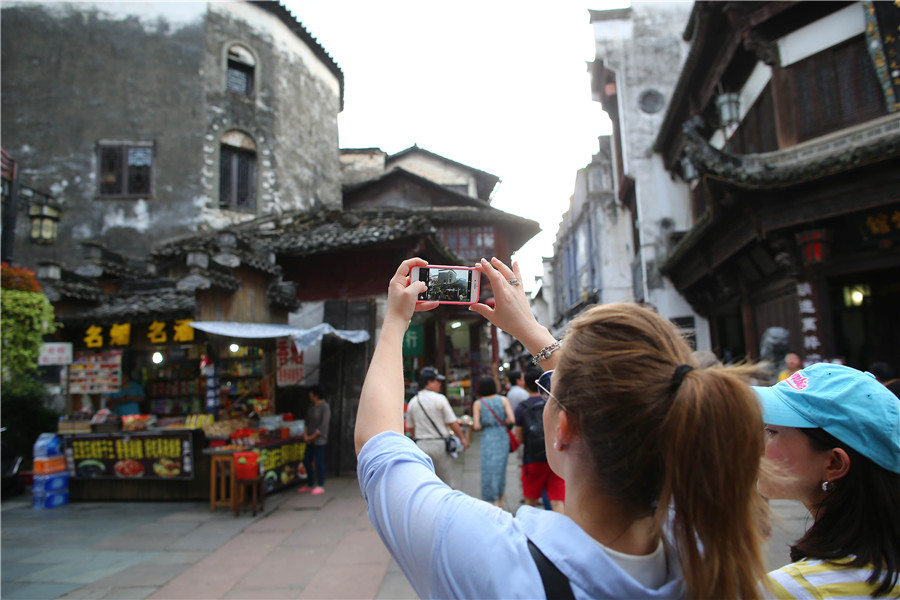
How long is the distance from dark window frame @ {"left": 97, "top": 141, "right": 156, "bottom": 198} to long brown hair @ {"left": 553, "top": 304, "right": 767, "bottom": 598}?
58.9 feet

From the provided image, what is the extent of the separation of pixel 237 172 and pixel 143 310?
32.9 ft

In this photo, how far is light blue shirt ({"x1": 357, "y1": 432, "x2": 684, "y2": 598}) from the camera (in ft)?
2.87

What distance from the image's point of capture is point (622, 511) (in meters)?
0.98

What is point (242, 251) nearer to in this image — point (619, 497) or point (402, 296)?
point (402, 296)

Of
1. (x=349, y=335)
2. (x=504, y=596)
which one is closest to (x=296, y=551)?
(x=349, y=335)

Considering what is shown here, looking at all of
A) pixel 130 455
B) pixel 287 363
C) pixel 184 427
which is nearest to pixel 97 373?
pixel 130 455

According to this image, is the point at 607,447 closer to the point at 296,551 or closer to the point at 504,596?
the point at 504,596

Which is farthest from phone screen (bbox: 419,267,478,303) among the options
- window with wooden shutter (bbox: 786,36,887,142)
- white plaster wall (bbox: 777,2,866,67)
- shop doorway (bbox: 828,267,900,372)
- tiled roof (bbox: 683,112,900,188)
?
shop doorway (bbox: 828,267,900,372)

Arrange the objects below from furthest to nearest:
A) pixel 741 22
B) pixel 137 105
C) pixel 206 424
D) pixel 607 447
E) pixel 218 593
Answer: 1. pixel 137 105
2. pixel 741 22
3. pixel 206 424
4. pixel 218 593
5. pixel 607 447

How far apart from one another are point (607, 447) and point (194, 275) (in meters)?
8.31

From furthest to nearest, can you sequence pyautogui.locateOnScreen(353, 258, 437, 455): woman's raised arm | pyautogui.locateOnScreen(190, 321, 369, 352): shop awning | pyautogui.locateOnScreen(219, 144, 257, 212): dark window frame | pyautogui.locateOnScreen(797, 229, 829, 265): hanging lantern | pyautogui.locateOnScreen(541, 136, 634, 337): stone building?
pyautogui.locateOnScreen(541, 136, 634, 337): stone building, pyautogui.locateOnScreen(219, 144, 257, 212): dark window frame, pyautogui.locateOnScreen(190, 321, 369, 352): shop awning, pyautogui.locateOnScreen(797, 229, 829, 265): hanging lantern, pyautogui.locateOnScreen(353, 258, 437, 455): woman's raised arm

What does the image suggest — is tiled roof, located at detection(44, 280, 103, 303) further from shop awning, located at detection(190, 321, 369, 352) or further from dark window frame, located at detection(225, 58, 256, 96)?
dark window frame, located at detection(225, 58, 256, 96)

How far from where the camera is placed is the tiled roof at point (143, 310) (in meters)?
8.35

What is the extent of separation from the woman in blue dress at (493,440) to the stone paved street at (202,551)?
4.55 feet
